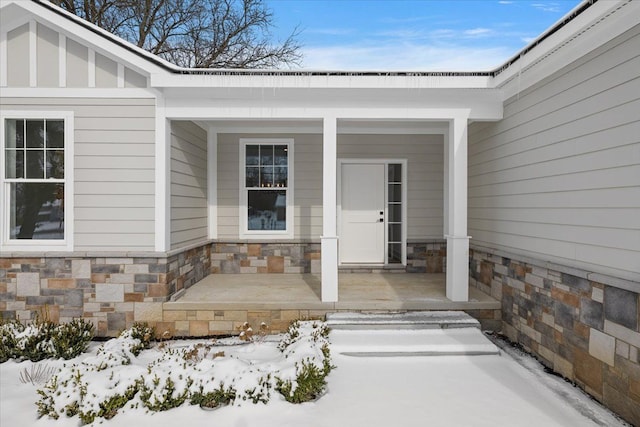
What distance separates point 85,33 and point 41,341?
3.51m

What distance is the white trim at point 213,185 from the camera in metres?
6.73

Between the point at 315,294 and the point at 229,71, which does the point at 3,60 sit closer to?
the point at 229,71

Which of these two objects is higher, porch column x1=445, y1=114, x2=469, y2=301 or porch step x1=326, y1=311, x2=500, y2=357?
porch column x1=445, y1=114, x2=469, y2=301

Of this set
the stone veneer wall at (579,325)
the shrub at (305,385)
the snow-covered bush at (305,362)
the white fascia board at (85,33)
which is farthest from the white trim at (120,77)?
the stone veneer wall at (579,325)

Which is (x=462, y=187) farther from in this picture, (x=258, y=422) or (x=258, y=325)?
(x=258, y=422)

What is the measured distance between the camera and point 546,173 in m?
3.96

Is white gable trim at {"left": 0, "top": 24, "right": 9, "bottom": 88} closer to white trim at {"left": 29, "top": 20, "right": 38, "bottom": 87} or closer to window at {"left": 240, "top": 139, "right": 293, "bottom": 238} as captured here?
white trim at {"left": 29, "top": 20, "right": 38, "bottom": 87}

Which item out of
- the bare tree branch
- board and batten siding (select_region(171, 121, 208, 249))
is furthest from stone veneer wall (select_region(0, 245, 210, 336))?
the bare tree branch

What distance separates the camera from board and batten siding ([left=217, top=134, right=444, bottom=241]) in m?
6.81

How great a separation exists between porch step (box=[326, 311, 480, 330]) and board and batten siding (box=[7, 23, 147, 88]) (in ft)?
12.8

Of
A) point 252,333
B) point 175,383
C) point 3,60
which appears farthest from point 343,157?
point 3,60

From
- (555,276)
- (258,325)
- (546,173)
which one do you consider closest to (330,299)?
(258,325)

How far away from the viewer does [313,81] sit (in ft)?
14.9

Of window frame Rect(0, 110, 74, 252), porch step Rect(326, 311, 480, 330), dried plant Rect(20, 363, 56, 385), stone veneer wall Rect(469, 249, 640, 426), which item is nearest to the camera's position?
stone veneer wall Rect(469, 249, 640, 426)
